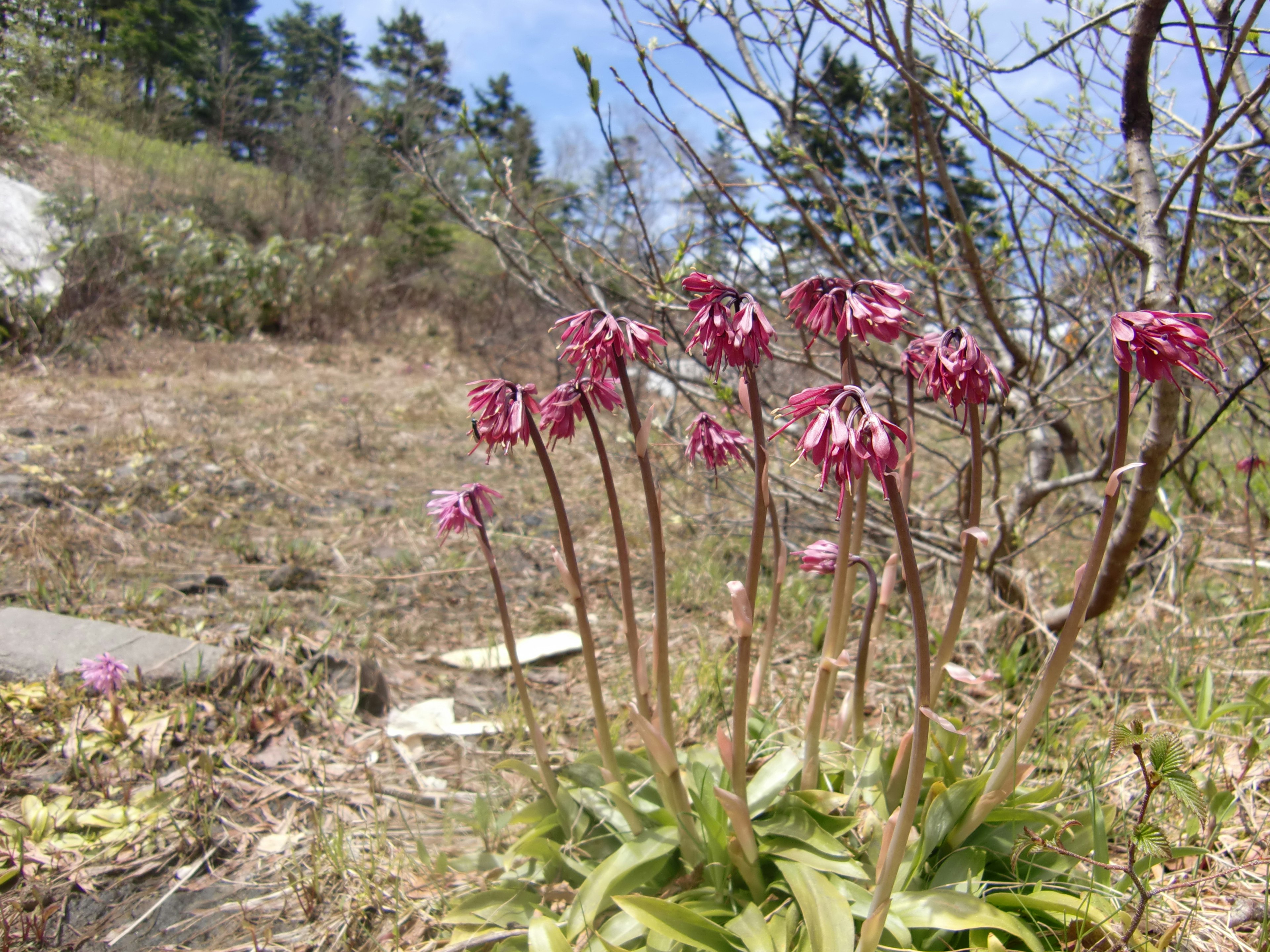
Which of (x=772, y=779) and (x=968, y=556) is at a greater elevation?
(x=968, y=556)

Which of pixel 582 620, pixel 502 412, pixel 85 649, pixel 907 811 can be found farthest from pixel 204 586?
pixel 907 811

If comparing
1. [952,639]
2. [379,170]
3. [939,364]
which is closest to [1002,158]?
[939,364]

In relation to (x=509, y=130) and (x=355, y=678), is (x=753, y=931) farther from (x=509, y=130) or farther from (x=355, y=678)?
(x=509, y=130)

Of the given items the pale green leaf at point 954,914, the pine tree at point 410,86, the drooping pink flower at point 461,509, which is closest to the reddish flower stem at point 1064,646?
the pale green leaf at point 954,914

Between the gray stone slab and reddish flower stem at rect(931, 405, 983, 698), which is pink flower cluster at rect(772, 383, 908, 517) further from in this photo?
the gray stone slab

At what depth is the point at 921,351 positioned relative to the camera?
54.5 inches

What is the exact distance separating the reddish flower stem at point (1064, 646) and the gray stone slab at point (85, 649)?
106 inches

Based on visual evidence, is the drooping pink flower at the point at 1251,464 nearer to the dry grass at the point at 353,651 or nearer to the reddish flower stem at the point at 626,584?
the dry grass at the point at 353,651

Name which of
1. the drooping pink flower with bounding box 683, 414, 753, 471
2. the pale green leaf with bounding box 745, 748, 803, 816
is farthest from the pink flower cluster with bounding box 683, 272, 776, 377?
the pale green leaf with bounding box 745, 748, 803, 816

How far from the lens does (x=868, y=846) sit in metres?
1.63

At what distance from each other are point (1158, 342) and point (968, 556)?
498mm

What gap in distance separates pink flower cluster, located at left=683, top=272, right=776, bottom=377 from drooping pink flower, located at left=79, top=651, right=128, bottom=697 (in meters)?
2.45

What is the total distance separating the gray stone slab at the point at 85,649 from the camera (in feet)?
8.86

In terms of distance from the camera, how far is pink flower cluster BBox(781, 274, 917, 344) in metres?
1.24
